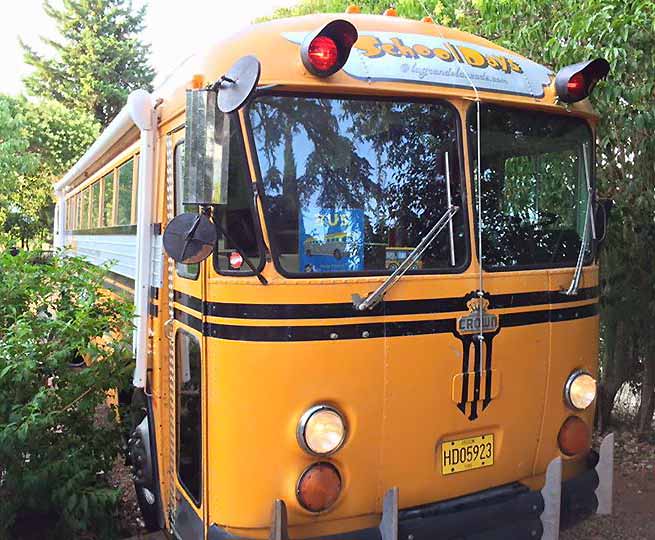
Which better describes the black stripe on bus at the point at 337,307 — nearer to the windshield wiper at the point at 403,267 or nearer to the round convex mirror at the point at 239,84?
the windshield wiper at the point at 403,267

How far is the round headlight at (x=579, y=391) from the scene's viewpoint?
121 inches

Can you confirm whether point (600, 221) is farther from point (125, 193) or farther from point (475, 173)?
point (125, 193)

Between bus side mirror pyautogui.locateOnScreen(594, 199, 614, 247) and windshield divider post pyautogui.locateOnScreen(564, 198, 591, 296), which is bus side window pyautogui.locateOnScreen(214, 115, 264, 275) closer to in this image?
windshield divider post pyautogui.locateOnScreen(564, 198, 591, 296)

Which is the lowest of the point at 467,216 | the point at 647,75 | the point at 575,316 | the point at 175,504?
the point at 175,504

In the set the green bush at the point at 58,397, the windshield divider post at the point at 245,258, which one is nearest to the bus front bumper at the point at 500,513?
the windshield divider post at the point at 245,258

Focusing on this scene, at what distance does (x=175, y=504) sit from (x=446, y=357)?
1.44m

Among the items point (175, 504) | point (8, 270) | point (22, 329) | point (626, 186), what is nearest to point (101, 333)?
point (22, 329)

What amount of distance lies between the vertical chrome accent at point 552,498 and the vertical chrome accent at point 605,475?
1.18 feet

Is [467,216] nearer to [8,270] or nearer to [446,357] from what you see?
[446,357]

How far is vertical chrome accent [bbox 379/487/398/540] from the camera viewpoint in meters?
2.52

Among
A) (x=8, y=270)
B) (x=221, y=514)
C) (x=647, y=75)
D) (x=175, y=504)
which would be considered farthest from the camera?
(x=647, y=75)

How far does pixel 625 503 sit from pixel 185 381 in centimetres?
316

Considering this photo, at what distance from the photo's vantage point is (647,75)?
441 centimetres

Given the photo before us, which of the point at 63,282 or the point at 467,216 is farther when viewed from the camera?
the point at 63,282
